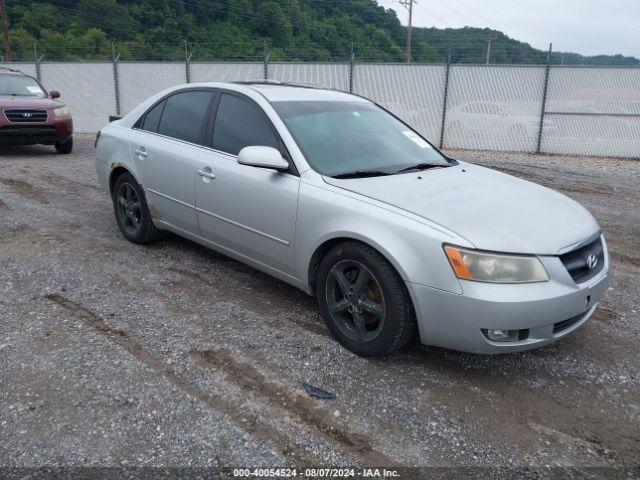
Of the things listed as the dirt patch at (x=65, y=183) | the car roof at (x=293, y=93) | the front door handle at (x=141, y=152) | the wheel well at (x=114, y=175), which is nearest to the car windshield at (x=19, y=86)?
the dirt patch at (x=65, y=183)

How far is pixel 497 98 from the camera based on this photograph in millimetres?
14031

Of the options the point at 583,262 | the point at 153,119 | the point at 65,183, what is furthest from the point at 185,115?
the point at 65,183

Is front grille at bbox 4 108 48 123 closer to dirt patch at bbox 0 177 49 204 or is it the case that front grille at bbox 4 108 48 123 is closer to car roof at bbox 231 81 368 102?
dirt patch at bbox 0 177 49 204

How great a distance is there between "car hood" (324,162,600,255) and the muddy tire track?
1.39m

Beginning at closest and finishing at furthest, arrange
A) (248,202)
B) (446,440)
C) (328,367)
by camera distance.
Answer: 1. (446,440)
2. (328,367)
3. (248,202)

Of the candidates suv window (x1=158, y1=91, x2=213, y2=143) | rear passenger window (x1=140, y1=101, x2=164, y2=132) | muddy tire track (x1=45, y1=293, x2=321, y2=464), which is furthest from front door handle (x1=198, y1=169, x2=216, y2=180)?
muddy tire track (x1=45, y1=293, x2=321, y2=464)

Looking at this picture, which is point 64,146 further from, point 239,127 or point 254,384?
point 254,384

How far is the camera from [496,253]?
2.96m

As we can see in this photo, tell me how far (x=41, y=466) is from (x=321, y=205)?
1.99m

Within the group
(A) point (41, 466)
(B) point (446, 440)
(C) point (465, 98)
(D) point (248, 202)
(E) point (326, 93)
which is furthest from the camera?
(C) point (465, 98)

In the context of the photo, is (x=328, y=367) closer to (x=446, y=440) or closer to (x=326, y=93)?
(x=446, y=440)

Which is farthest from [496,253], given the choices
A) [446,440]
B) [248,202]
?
[248,202]

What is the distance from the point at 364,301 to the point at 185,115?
248 cm

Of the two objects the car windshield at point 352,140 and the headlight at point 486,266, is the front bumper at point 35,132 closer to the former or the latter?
the car windshield at point 352,140
